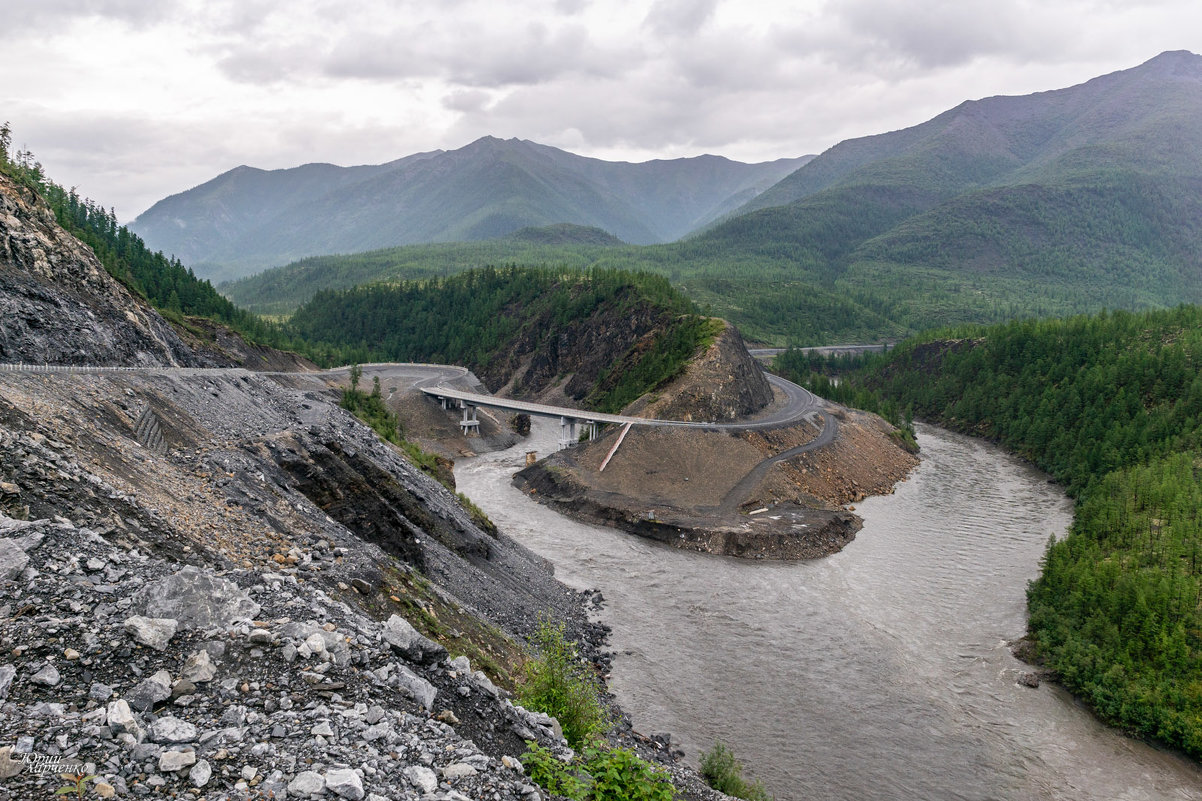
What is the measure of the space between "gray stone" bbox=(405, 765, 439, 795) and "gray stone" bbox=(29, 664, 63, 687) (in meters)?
6.55

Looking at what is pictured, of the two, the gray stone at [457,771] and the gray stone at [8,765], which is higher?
the gray stone at [8,765]

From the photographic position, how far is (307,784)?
13.1 metres

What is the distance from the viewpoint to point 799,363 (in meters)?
167

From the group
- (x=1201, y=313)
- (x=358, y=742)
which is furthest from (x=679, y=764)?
(x=1201, y=313)

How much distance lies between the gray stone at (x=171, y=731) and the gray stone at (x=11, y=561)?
5483mm

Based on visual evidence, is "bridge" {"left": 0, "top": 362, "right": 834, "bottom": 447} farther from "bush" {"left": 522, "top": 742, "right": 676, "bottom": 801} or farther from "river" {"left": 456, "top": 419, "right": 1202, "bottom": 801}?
"bush" {"left": 522, "top": 742, "right": 676, "bottom": 801}

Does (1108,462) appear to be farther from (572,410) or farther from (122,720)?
(122,720)

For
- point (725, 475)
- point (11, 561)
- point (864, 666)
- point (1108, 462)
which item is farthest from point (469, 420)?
point (11, 561)

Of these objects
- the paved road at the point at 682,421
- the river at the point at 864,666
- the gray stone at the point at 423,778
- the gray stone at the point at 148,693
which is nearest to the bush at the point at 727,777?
the river at the point at 864,666

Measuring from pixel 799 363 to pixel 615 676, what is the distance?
134m

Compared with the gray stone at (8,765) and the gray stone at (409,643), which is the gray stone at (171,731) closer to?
the gray stone at (8,765)

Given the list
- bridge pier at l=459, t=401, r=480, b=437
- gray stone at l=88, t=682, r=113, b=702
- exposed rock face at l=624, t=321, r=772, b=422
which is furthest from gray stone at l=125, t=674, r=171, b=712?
bridge pier at l=459, t=401, r=480, b=437

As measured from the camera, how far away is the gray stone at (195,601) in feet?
53.6

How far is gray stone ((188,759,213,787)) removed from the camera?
1273 cm
